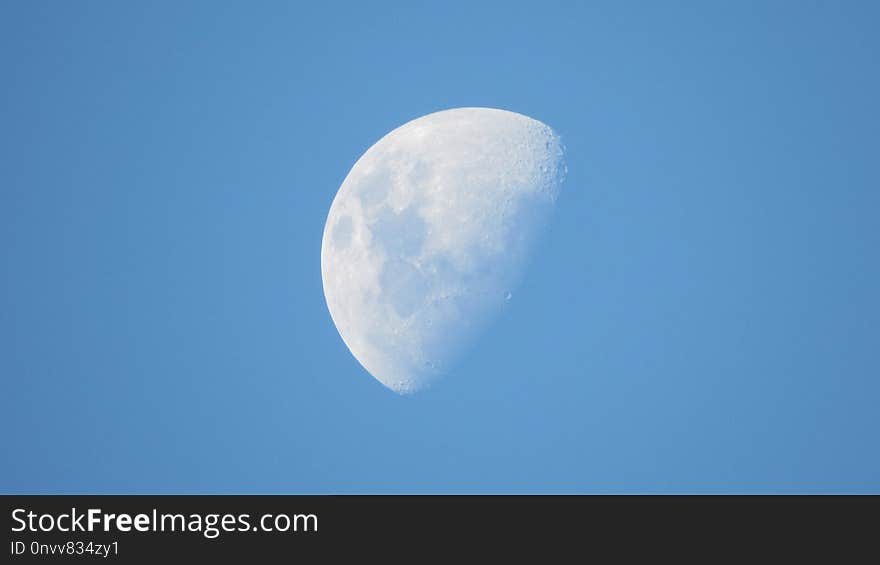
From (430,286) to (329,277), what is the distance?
9.31ft

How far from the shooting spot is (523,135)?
16.7m
